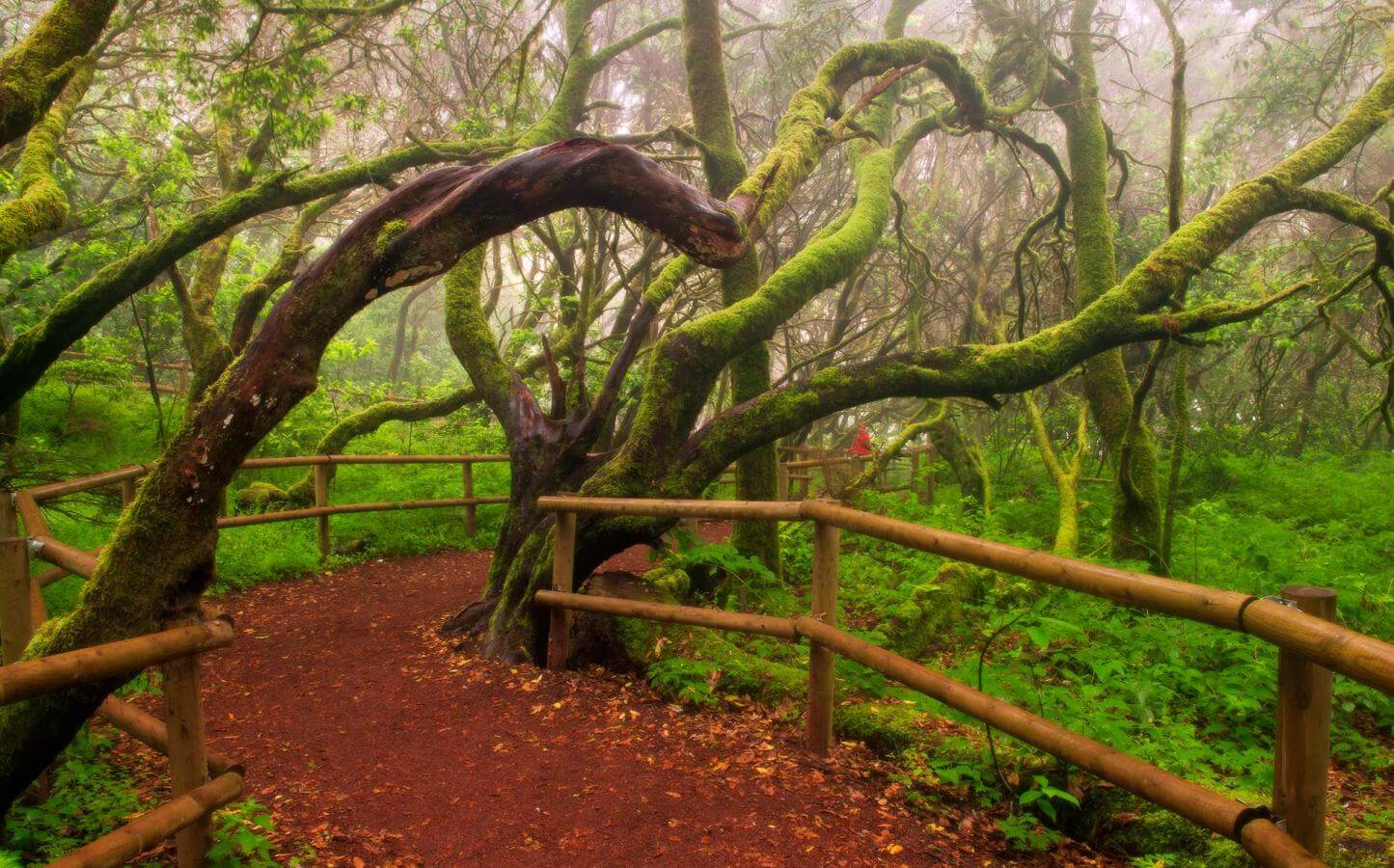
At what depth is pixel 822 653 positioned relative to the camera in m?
3.43

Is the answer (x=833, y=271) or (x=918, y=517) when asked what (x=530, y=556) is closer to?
(x=833, y=271)

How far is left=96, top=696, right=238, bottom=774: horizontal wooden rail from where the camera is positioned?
7.57 feet

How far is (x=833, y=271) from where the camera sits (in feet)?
19.8

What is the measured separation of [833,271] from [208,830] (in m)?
5.20

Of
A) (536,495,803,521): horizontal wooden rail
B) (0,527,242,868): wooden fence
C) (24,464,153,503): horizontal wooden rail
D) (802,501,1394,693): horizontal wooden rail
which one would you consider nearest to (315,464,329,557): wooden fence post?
(24,464,153,503): horizontal wooden rail

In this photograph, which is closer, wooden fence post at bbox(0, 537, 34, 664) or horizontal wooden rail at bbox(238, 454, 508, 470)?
wooden fence post at bbox(0, 537, 34, 664)

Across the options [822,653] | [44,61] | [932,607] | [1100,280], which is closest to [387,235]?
[44,61]

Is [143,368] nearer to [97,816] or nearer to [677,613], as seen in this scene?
[97,816]

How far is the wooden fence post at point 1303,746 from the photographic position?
1.61 meters

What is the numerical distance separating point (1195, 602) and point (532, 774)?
2.78 m

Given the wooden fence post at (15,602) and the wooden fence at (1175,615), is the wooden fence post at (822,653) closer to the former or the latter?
the wooden fence at (1175,615)

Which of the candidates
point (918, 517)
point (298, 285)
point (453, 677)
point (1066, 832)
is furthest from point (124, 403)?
point (1066, 832)

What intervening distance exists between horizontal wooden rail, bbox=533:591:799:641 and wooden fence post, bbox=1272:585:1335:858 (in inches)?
79.5

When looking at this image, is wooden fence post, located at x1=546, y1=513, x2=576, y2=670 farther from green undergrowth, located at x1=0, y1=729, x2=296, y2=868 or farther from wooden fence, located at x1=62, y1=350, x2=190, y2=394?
wooden fence, located at x1=62, y1=350, x2=190, y2=394
